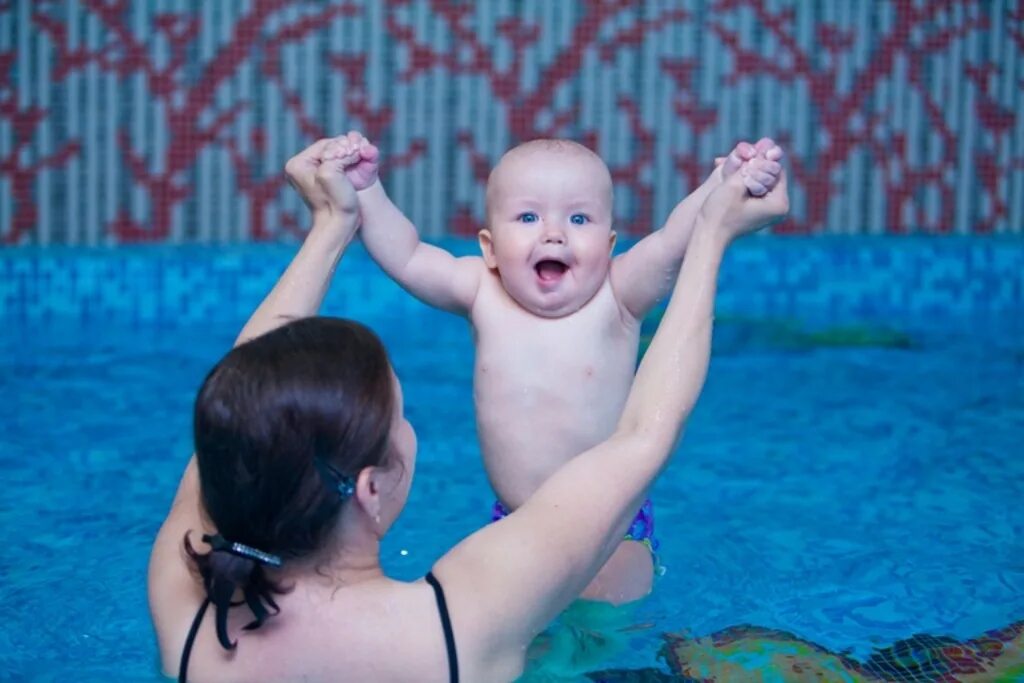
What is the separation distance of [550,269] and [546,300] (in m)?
0.07

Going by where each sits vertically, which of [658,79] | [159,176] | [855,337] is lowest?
[855,337]

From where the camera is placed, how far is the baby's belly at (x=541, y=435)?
336 centimetres

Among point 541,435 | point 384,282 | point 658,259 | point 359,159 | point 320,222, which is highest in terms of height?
point 359,159

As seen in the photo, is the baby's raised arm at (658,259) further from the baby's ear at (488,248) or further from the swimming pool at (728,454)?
the swimming pool at (728,454)

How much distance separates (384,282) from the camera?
7.52m

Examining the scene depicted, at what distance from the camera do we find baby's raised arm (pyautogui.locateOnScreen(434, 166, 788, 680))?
2186mm

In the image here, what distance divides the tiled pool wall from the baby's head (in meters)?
4.12

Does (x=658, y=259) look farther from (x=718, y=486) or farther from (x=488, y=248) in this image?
(x=718, y=486)

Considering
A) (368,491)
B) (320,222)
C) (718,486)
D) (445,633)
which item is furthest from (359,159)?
(718,486)

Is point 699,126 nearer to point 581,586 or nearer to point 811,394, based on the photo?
point 811,394

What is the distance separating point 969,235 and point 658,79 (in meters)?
2.06

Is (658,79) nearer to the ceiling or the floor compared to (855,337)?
nearer to the ceiling

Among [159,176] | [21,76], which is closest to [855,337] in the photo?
[159,176]

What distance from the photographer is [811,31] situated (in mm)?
9023
